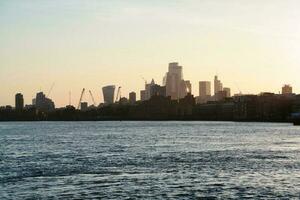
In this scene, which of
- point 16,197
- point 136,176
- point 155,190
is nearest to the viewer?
point 16,197

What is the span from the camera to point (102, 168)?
64.2 m

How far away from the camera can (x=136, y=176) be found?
187 ft

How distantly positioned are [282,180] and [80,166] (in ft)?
72.3

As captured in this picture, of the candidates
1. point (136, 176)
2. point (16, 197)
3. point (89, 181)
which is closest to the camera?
point (16, 197)

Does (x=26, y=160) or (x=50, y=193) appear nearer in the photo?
(x=50, y=193)

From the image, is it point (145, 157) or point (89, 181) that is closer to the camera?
point (89, 181)

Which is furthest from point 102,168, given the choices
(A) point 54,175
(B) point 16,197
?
(B) point 16,197

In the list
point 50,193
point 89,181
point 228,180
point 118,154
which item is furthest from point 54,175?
point 118,154

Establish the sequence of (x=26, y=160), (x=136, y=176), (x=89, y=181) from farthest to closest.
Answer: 1. (x=26, y=160)
2. (x=136, y=176)
3. (x=89, y=181)

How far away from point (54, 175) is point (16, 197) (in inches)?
490

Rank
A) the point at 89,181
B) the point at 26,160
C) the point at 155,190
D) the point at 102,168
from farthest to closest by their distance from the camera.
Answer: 1. the point at 26,160
2. the point at 102,168
3. the point at 89,181
4. the point at 155,190

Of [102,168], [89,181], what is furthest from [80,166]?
[89,181]

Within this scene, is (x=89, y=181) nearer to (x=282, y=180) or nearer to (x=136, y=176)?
(x=136, y=176)

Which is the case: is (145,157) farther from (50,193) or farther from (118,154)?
(50,193)
